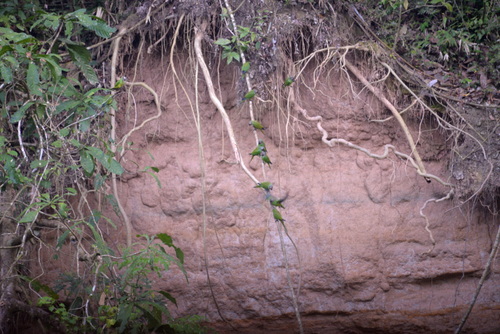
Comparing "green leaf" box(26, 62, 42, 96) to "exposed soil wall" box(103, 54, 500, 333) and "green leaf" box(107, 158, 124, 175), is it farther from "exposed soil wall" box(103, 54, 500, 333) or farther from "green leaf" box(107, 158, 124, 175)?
"exposed soil wall" box(103, 54, 500, 333)

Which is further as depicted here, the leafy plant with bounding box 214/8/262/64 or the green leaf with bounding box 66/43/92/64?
the leafy plant with bounding box 214/8/262/64

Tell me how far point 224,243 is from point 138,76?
1412 millimetres

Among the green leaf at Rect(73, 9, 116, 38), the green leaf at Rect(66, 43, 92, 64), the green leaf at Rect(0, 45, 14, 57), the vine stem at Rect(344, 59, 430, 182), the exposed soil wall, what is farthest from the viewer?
the exposed soil wall

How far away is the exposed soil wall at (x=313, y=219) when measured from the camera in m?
3.77

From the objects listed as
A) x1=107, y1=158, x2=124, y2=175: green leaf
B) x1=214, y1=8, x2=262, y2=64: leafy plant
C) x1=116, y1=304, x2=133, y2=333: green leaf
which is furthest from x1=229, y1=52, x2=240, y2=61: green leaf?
x1=116, y1=304, x2=133, y2=333: green leaf

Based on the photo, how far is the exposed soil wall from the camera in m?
3.77

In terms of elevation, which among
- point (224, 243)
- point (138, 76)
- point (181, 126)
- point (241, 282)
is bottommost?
point (241, 282)

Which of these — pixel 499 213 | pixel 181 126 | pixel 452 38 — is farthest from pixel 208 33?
pixel 499 213

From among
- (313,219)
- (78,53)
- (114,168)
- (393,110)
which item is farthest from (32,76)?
(393,110)

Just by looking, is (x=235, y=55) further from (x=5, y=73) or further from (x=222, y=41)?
(x=5, y=73)

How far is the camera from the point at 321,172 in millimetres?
3926

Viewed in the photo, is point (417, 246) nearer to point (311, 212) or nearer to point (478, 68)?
point (311, 212)

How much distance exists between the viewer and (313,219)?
3.89 m

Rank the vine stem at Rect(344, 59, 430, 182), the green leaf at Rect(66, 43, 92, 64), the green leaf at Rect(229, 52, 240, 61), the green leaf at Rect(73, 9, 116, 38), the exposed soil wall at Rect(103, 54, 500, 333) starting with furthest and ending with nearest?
the exposed soil wall at Rect(103, 54, 500, 333)
the vine stem at Rect(344, 59, 430, 182)
the green leaf at Rect(229, 52, 240, 61)
the green leaf at Rect(66, 43, 92, 64)
the green leaf at Rect(73, 9, 116, 38)
